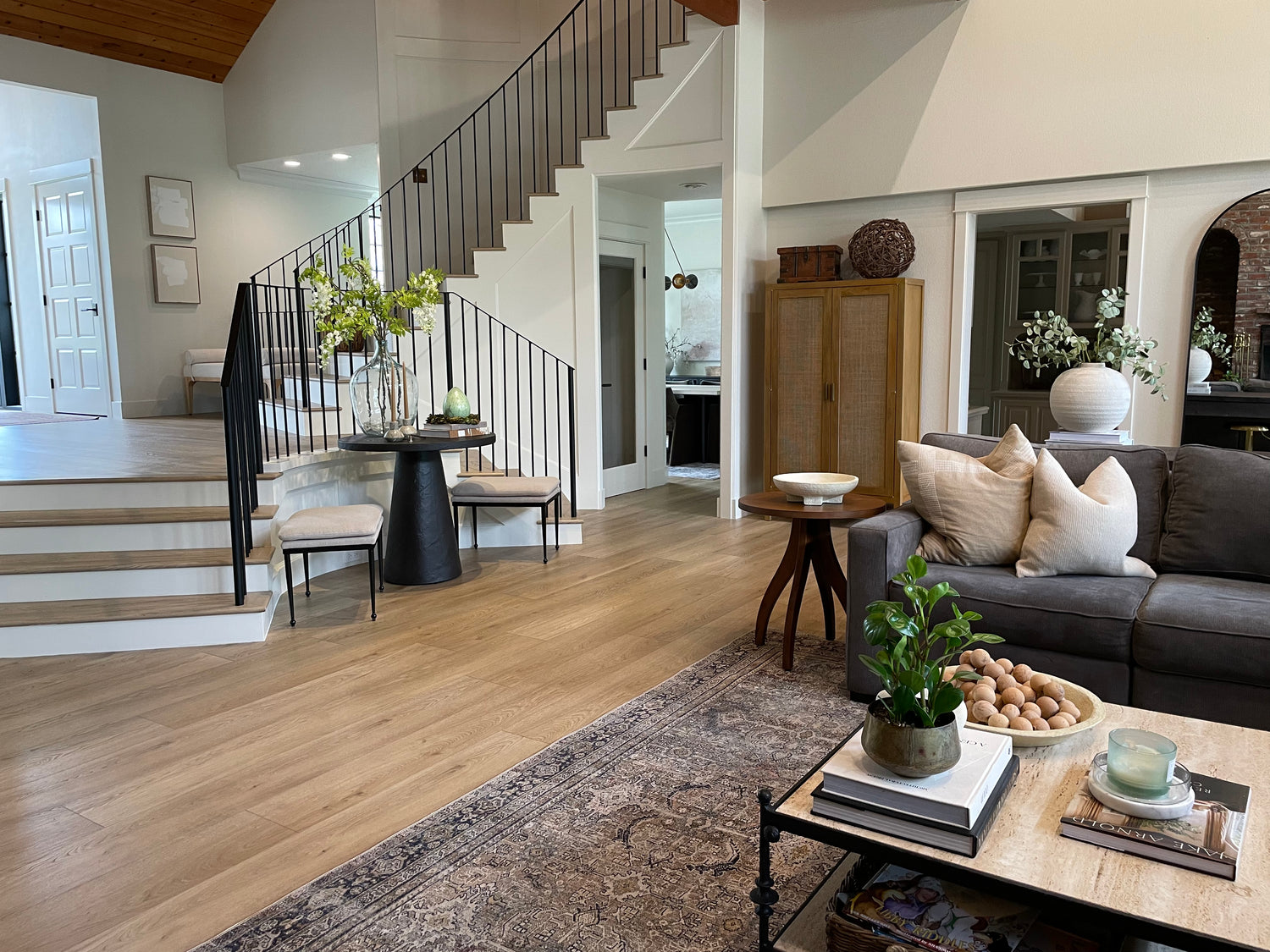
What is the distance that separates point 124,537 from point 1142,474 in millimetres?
4439

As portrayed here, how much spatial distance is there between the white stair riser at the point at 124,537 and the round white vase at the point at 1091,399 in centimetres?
369

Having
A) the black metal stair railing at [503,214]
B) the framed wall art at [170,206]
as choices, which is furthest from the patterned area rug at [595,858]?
the framed wall art at [170,206]

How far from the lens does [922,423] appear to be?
6.41 meters

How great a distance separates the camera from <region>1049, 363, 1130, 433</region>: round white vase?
375 centimetres

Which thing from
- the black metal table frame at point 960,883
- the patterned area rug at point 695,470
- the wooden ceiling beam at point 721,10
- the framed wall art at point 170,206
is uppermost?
the wooden ceiling beam at point 721,10

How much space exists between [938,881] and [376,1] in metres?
8.10

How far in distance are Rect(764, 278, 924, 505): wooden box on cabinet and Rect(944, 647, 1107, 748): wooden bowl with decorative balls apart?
413 centimetres

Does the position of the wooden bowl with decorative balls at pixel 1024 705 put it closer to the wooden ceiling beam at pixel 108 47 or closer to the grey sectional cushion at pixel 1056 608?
the grey sectional cushion at pixel 1056 608

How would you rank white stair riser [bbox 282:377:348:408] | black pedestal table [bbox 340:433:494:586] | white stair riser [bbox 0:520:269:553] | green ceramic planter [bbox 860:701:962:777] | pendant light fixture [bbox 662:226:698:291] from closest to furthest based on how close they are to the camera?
green ceramic planter [bbox 860:701:962:777] → white stair riser [bbox 0:520:269:553] → black pedestal table [bbox 340:433:494:586] → white stair riser [bbox 282:377:348:408] → pendant light fixture [bbox 662:226:698:291]

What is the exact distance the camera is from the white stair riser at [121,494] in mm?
4547

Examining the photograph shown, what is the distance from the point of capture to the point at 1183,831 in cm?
156

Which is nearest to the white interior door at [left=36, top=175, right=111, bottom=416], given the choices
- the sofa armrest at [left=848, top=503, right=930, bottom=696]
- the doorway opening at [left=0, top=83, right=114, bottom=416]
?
the doorway opening at [left=0, top=83, right=114, bottom=416]

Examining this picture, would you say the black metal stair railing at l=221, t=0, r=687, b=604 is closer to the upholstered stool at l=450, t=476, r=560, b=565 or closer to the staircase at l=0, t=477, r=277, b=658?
the upholstered stool at l=450, t=476, r=560, b=565

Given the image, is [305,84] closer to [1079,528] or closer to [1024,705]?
[1079,528]
